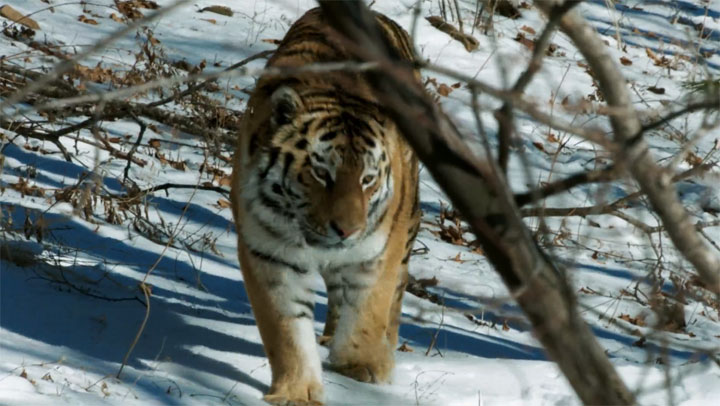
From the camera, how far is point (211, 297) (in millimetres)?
5535

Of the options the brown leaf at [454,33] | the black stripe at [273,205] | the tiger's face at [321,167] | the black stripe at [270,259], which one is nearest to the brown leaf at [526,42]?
the brown leaf at [454,33]

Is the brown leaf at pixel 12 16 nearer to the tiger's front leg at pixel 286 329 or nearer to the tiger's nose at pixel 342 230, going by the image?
the tiger's front leg at pixel 286 329

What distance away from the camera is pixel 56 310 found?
4688mm

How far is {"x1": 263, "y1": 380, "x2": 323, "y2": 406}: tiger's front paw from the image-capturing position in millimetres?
4188

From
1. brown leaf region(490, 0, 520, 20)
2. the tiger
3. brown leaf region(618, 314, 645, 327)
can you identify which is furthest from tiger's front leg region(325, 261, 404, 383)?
brown leaf region(490, 0, 520, 20)

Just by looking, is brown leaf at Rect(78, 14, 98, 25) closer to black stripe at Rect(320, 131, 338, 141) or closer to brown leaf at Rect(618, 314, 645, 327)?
brown leaf at Rect(618, 314, 645, 327)

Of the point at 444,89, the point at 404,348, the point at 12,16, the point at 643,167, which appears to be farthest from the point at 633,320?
the point at 12,16

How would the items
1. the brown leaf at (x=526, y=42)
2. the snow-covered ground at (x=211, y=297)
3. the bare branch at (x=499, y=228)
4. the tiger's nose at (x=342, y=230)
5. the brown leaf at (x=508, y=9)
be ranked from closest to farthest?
the bare branch at (x=499, y=228)
the brown leaf at (x=526, y=42)
the snow-covered ground at (x=211, y=297)
the tiger's nose at (x=342, y=230)
the brown leaf at (x=508, y=9)

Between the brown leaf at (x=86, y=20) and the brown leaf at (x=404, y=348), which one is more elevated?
the brown leaf at (x=86, y=20)

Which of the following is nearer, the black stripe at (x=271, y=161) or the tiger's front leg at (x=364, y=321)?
the black stripe at (x=271, y=161)

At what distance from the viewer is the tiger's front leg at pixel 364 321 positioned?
4500mm

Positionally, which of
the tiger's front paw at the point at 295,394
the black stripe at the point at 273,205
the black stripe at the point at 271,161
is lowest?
the tiger's front paw at the point at 295,394

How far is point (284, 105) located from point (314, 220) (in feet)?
1.56

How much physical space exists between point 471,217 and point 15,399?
7.24 feet
